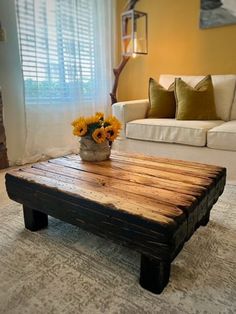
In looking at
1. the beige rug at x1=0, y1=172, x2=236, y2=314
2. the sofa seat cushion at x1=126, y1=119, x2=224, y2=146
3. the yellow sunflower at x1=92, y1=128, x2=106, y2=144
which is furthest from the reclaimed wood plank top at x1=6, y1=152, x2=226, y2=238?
the sofa seat cushion at x1=126, y1=119, x2=224, y2=146

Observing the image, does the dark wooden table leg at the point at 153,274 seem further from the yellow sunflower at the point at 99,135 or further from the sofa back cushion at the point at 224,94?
the sofa back cushion at the point at 224,94

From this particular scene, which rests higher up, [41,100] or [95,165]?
[41,100]

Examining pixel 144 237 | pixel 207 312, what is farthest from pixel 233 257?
pixel 144 237

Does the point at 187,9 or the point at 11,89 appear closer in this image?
the point at 11,89

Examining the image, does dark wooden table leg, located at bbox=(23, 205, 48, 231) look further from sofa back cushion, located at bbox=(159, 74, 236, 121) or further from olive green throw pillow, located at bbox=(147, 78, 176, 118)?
sofa back cushion, located at bbox=(159, 74, 236, 121)

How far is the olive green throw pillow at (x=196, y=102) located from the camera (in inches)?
92.8

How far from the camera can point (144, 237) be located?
0.87m

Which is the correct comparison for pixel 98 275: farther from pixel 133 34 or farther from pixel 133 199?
pixel 133 34

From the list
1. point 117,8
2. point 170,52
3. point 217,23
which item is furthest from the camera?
point 117,8

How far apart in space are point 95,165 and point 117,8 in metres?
2.84

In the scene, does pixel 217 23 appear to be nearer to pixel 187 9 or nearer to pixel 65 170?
pixel 187 9

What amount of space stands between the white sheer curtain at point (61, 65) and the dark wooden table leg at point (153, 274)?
203 centimetres

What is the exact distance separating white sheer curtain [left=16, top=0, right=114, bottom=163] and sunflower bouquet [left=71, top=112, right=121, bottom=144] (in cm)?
146

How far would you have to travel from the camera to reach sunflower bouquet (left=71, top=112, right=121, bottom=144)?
1.40m
